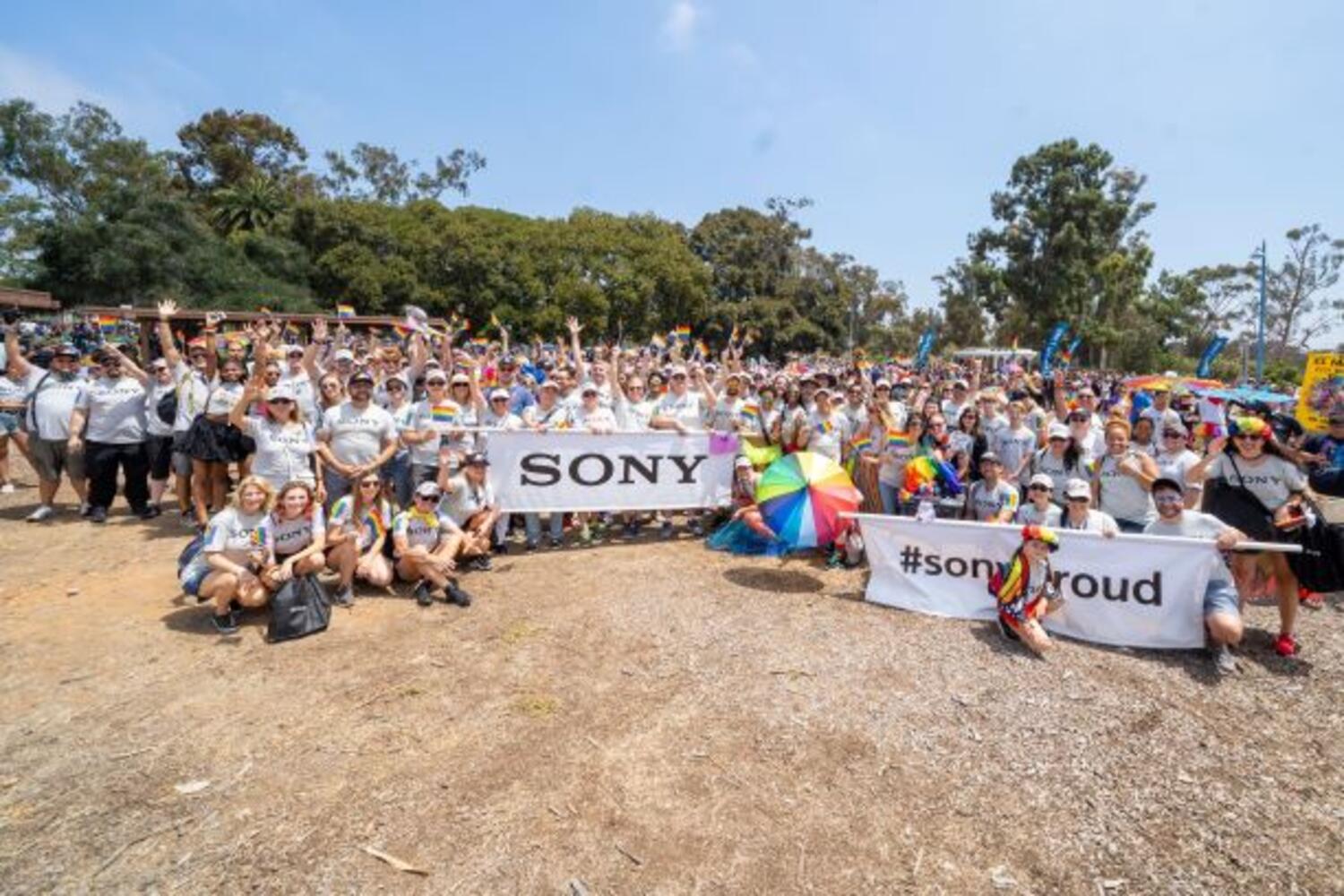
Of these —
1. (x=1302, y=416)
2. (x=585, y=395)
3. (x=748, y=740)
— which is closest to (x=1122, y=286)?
(x=1302, y=416)

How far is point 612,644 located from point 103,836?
3100 millimetres

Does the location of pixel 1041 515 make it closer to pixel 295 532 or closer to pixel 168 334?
pixel 295 532

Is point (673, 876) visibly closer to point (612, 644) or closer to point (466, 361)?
point (612, 644)

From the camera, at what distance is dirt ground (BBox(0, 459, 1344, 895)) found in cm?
314

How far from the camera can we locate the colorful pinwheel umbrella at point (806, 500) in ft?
20.6

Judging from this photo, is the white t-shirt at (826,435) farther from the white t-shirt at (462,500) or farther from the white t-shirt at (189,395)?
the white t-shirt at (189,395)

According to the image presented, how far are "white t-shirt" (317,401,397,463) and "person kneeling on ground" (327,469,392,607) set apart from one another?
239mm

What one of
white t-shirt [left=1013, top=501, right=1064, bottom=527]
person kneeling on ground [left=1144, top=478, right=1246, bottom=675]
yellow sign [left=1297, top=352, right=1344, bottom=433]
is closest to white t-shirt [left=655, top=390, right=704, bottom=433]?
white t-shirt [left=1013, top=501, right=1064, bottom=527]

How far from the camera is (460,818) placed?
3416mm

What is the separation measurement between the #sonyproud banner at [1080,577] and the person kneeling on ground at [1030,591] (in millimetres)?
178

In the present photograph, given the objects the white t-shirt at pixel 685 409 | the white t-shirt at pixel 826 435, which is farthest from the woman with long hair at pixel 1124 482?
the white t-shirt at pixel 685 409

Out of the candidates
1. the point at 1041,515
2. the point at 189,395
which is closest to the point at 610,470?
the point at 1041,515

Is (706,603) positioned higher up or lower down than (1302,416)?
lower down

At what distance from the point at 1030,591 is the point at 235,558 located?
6.28 m
